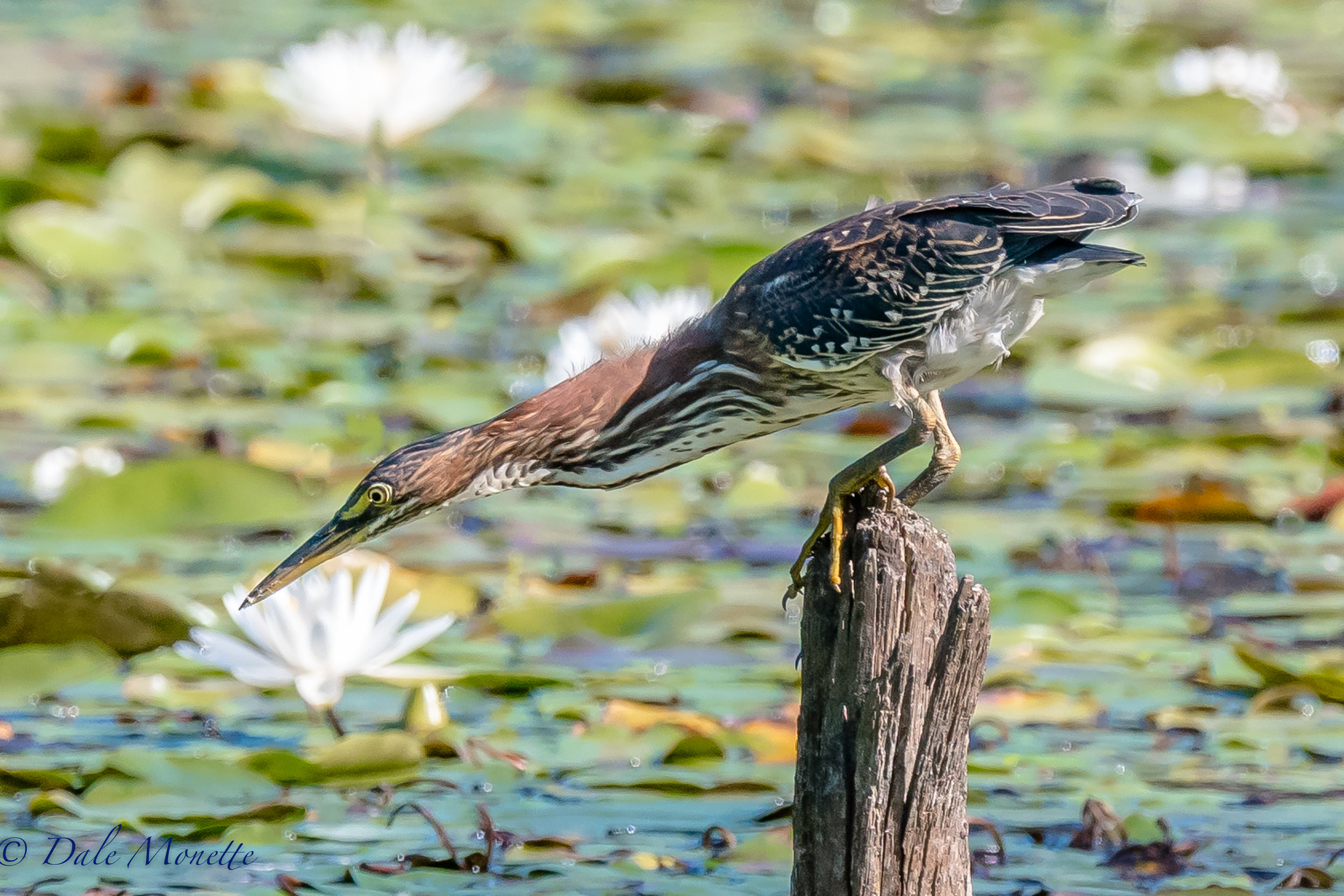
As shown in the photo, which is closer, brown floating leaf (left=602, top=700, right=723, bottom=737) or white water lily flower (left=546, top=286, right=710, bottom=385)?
brown floating leaf (left=602, top=700, right=723, bottom=737)

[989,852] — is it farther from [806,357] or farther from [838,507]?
[806,357]

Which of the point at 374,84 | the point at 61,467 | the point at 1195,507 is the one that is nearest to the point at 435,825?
the point at 61,467

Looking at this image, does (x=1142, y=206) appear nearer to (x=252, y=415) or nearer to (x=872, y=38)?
(x=872, y=38)

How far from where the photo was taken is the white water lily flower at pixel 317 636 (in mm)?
4953

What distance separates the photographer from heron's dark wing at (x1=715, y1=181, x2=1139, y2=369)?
15.4ft

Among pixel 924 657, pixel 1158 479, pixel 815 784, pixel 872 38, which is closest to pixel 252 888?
pixel 815 784

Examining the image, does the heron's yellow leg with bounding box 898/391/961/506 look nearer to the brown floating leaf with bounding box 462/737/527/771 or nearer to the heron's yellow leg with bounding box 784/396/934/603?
the heron's yellow leg with bounding box 784/396/934/603

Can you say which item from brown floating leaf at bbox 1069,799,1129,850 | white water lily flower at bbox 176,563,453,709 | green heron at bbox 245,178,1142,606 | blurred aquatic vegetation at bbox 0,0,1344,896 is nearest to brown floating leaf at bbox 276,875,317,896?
blurred aquatic vegetation at bbox 0,0,1344,896

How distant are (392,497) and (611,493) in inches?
125

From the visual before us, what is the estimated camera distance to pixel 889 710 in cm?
406

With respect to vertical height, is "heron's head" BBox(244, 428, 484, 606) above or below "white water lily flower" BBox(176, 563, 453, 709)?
above

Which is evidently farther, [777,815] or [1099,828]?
[777,815]

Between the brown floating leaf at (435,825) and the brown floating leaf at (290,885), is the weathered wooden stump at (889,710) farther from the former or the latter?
the brown floating leaf at (290,885)

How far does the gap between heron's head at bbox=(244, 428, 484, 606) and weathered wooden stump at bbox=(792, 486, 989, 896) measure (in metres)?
1.05
